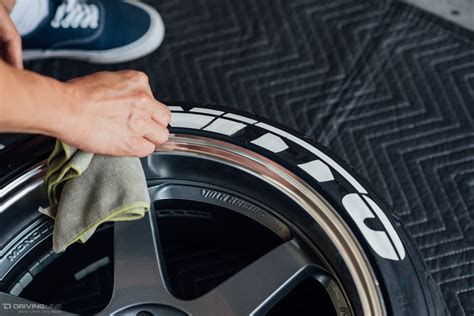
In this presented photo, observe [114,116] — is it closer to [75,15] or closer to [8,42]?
[8,42]

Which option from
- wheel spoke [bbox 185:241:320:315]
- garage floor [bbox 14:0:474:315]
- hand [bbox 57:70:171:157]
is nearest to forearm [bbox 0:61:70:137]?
hand [bbox 57:70:171:157]

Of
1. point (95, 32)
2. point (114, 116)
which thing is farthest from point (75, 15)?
point (114, 116)

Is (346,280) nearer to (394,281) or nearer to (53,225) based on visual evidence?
(394,281)

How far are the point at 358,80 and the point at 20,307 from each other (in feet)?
2.14

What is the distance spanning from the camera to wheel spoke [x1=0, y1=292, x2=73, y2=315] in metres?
0.87

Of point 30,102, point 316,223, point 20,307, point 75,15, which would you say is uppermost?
point 75,15

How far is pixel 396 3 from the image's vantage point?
1.30 metres

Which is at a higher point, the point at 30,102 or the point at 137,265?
the point at 30,102

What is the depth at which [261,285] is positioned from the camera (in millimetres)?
875

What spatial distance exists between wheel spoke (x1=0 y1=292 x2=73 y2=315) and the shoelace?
0.51m

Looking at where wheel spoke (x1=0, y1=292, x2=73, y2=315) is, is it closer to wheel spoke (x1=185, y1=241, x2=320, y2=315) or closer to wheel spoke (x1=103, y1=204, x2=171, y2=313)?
wheel spoke (x1=103, y1=204, x2=171, y2=313)

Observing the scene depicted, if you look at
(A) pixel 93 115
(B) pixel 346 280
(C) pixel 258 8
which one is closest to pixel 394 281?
(B) pixel 346 280

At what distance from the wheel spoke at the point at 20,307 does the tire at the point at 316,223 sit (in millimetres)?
27

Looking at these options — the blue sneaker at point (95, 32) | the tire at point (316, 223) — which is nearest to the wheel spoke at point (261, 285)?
the tire at point (316, 223)
